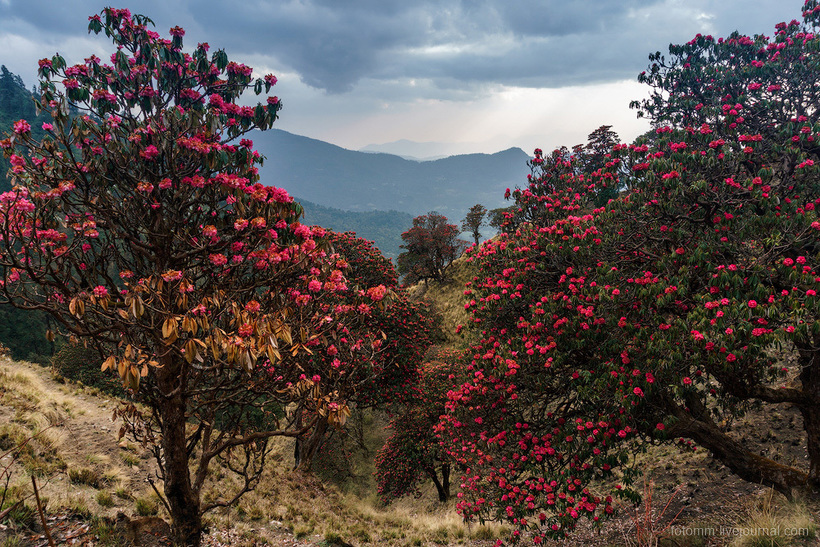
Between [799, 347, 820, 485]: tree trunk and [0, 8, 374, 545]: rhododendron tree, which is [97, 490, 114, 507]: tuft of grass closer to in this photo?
[0, 8, 374, 545]: rhododendron tree

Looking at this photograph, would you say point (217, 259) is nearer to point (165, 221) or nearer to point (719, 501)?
point (165, 221)

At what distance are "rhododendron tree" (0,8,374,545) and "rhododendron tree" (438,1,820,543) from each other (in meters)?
4.96

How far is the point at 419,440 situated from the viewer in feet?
56.2

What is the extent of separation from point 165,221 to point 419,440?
14970 mm

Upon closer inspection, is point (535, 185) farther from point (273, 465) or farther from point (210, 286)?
point (273, 465)


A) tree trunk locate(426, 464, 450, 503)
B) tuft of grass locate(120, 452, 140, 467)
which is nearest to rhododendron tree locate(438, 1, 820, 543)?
tree trunk locate(426, 464, 450, 503)

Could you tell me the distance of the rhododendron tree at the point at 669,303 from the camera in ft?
21.2

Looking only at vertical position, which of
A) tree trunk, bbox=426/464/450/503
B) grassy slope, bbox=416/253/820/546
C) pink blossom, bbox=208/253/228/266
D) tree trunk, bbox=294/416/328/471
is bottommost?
tree trunk, bbox=426/464/450/503

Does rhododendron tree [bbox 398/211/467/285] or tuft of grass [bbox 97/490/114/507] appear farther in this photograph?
rhododendron tree [bbox 398/211/467/285]

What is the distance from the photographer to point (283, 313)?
4.63 meters

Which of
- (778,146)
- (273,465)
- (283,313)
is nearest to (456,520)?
(273,465)

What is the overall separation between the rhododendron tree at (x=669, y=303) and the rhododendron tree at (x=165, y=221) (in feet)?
16.3

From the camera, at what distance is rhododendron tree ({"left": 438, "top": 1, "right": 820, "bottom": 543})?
6.46 meters

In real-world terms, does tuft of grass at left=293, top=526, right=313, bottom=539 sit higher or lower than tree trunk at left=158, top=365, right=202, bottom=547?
lower
